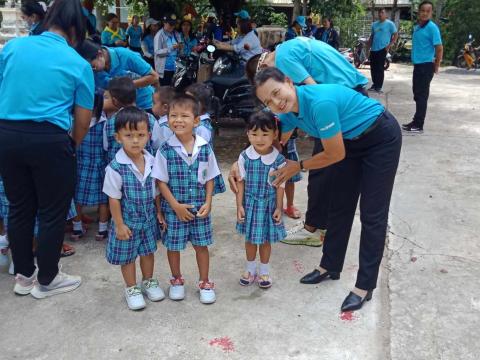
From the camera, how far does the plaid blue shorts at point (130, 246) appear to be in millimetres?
2763

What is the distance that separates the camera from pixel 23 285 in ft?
9.81

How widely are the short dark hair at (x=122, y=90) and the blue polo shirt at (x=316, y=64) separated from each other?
1047 millimetres

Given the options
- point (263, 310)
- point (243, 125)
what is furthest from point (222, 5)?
point (263, 310)

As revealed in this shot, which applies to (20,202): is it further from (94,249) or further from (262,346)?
(262,346)

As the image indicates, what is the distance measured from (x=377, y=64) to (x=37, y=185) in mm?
8558

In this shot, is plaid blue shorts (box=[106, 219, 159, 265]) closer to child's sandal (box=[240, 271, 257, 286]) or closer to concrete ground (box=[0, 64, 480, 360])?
concrete ground (box=[0, 64, 480, 360])

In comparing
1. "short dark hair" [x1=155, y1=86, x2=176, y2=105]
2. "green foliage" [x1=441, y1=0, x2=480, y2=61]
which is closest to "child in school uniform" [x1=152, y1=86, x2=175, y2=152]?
"short dark hair" [x1=155, y1=86, x2=176, y2=105]

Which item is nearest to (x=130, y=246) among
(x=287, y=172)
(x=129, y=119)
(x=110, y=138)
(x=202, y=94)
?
(x=129, y=119)

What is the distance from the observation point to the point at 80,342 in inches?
100

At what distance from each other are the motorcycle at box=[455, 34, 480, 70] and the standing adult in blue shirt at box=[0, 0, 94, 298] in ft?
53.7

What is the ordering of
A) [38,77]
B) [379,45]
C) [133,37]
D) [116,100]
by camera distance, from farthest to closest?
1. [133,37]
2. [379,45]
3. [116,100]
4. [38,77]

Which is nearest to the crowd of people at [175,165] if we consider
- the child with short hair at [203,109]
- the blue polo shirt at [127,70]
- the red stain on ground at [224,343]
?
the red stain on ground at [224,343]

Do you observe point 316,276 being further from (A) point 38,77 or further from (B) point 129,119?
(A) point 38,77

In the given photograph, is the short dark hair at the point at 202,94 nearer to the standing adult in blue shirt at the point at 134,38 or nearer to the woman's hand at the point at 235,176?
the woman's hand at the point at 235,176
